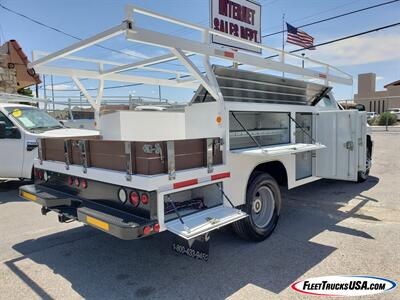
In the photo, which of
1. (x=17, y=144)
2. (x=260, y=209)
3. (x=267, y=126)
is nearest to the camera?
(x=260, y=209)

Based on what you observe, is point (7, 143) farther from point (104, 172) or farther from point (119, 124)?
point (104, 172)

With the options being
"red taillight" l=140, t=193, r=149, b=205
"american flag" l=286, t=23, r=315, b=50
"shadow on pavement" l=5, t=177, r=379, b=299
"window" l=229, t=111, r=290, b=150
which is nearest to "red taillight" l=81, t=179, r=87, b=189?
"shadow on pavement" l=5, t=177, r=379, b=299

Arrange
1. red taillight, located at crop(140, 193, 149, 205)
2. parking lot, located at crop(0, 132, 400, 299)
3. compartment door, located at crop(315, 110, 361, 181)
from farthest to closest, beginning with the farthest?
compartment door, located at crop(315, 110, 361, 181) < parking lot, located at crop(0, 132, 400, 299) < red taillight, located at crop(140, 193, 149, 205)

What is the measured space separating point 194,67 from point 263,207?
2.13 metres

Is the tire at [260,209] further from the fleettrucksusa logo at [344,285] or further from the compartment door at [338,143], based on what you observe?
the compartment door at [338,143]

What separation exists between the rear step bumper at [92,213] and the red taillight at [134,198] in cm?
12

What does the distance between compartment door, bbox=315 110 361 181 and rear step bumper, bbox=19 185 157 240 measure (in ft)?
12.7

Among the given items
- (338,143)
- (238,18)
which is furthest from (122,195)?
(238,18)

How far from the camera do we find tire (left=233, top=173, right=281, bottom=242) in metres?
3.99

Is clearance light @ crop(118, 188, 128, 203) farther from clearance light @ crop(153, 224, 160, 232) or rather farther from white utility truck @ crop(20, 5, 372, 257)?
clearance light @ crop(153, 224, 160, 232)

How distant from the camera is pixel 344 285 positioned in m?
3.10

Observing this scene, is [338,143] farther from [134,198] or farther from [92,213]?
[92,213]

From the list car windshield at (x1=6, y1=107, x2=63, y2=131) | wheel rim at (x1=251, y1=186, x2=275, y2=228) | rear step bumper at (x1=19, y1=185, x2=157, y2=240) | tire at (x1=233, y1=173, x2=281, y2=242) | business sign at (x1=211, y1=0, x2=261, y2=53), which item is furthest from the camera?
car windshield at (x1=6, y1=107, x2=63, y2=131)

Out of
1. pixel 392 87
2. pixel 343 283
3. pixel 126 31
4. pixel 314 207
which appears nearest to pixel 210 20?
pixel 126 31
